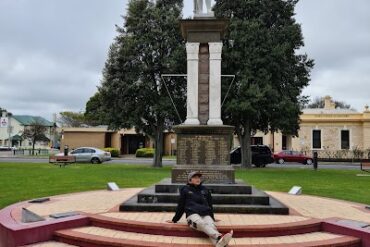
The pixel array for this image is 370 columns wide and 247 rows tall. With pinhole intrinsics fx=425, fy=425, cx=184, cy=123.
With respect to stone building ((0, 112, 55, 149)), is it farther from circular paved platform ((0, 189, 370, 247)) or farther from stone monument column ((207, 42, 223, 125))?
circular paved platform ((0, 189, 370, 247))

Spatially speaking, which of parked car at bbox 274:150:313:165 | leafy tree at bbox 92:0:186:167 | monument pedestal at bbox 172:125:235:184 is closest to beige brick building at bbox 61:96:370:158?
parked car at bbox 274:150:313:165

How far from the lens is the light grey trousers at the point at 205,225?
6.54 meters

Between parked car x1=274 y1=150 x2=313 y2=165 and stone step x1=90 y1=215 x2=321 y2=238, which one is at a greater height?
parked car x1=274 y1=150 x2=313 y2=165

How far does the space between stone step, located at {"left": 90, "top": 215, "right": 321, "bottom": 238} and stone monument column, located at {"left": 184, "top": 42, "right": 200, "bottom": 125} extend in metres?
4.62

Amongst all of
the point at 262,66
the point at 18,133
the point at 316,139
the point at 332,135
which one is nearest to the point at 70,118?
the point at 18,133

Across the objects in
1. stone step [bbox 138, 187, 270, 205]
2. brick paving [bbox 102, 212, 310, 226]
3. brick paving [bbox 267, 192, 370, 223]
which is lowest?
brick paving [bbox 267, 192, 370, 223]

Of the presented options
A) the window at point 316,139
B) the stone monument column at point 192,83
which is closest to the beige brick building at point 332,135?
the window at point 316,139

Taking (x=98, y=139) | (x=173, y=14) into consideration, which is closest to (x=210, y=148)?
(x=173, y=14)

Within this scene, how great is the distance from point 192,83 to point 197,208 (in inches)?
217

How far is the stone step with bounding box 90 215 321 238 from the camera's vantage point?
23.9 ft

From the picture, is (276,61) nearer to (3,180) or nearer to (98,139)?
(3,180)

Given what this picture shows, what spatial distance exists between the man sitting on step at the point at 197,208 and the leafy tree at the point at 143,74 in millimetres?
19219

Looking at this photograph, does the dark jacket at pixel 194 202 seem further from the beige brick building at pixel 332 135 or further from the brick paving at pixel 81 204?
the beige brick building at pixel 332 135

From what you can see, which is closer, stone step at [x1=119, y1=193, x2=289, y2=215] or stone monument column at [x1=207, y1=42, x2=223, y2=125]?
stone step at [x1=119, y1=193, x2=289, y2=215]
